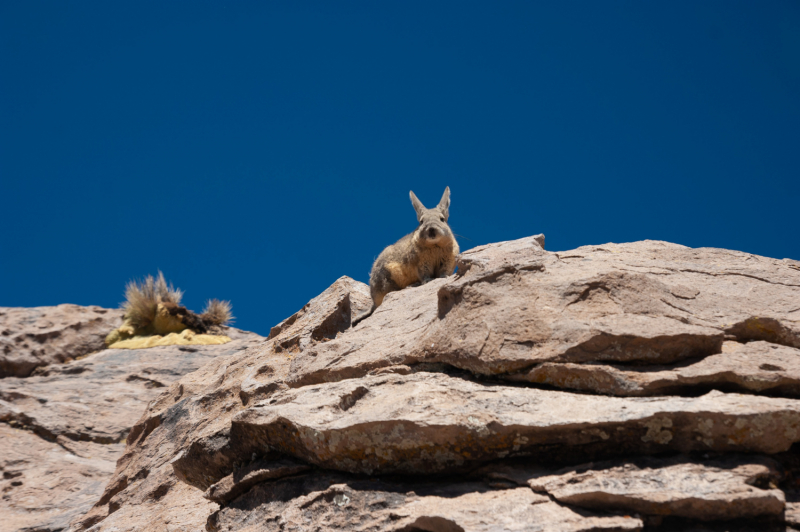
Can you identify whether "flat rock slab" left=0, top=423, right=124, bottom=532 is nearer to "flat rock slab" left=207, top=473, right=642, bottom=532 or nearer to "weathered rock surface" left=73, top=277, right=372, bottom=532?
"weathered rock surface" left=73, top=277, right=372, bottom=532

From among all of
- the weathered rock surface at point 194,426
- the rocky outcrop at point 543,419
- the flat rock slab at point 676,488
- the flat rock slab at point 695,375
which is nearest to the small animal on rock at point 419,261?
the weathered rock surface at point 194,426

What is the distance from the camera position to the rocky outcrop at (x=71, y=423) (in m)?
9.32

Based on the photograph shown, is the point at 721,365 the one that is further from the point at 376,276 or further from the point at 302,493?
the point at 376,276

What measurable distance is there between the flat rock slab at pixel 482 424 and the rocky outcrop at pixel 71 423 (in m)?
5.27

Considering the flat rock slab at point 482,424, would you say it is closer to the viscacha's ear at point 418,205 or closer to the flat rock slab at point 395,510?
the flat rock slab at point 395,510

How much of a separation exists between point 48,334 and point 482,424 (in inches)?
574

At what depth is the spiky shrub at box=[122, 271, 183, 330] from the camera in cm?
1619

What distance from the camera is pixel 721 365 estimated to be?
3.87 m

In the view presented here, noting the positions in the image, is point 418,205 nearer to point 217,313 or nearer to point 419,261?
point 419,261

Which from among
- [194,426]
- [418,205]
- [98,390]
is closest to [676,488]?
[194,426]

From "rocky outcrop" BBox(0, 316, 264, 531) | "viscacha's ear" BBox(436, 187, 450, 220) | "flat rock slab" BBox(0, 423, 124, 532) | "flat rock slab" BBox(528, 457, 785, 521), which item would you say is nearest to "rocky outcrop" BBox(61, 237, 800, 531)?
"flat rock slab" BBox(528, 457, 785, 521)

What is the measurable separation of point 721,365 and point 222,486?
3.65m

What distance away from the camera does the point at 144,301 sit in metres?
16.2

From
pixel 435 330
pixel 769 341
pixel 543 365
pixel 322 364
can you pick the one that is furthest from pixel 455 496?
pixel 769 341
